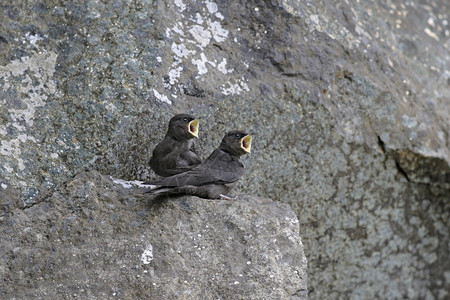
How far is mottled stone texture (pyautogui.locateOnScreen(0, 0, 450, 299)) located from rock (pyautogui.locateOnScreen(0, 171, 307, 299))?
137mm

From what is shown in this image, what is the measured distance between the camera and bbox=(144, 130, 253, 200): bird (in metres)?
3.18

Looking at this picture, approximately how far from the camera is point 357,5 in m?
4.63

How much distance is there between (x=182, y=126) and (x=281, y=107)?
0.83 meters

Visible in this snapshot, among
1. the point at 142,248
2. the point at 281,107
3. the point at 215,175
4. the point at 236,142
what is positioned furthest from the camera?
the point at 281,107

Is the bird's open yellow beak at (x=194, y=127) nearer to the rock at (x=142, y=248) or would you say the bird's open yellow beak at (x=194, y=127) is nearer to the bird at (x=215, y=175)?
the bird at (x=215, y=175)

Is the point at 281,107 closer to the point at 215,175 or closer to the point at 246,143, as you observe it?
the point at 246,143

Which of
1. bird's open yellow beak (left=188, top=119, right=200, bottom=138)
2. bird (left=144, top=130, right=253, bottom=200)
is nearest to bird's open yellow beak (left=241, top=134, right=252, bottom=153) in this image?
bird (left=144, top=130, right=253, bottom=200)

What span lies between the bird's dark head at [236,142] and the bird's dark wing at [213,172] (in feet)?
0.12

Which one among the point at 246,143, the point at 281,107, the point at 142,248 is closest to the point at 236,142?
the point at 246,143

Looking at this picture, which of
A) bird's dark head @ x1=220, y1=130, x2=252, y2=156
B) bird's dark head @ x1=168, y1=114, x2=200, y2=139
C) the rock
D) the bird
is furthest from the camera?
bird's dark head @ x1=220, y1=130, x2=252, y2=156

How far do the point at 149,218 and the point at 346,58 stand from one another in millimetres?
1842

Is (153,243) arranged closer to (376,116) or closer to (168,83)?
(168,83)

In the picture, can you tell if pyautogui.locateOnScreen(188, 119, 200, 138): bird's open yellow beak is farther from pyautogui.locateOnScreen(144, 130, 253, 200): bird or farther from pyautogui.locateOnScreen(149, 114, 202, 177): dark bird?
pyautogui.locateOnScreen(144, 130, 253, 200): bird

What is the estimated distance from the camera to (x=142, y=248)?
3082 mm
